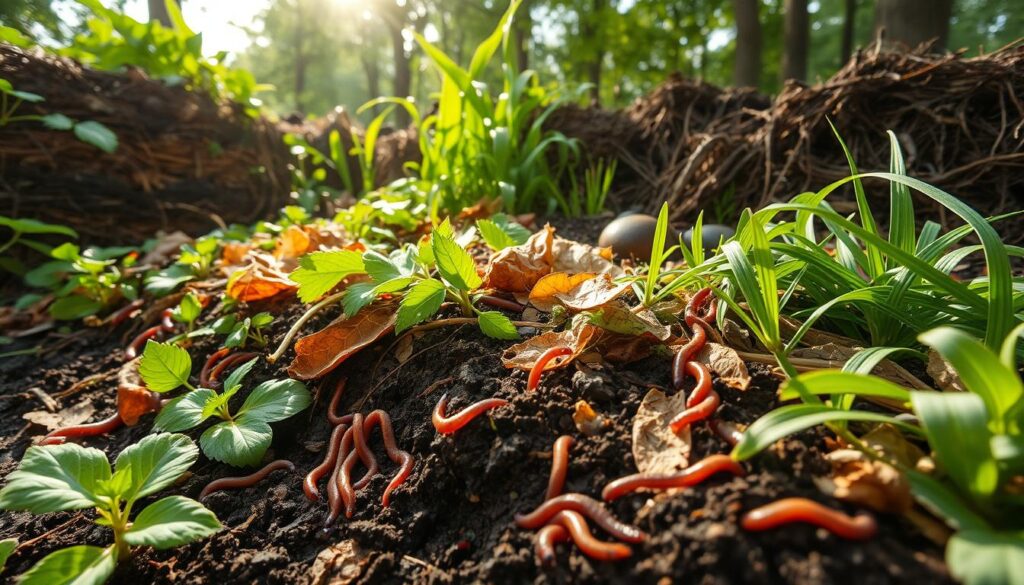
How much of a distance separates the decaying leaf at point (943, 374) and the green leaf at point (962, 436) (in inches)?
24.5

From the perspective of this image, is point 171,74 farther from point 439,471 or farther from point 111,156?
point 439,471

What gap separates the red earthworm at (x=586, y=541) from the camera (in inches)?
40.8

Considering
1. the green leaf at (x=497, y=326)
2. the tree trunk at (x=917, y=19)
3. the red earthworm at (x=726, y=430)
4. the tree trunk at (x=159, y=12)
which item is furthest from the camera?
the tree trunk at (x=159, y=12)

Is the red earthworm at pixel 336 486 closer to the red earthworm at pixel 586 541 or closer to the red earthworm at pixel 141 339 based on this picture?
the red earthworm at pixel 586 541

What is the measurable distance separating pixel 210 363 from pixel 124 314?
46.9 inches

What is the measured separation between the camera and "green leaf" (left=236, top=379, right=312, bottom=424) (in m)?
1.77

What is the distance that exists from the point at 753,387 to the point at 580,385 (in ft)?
1.58

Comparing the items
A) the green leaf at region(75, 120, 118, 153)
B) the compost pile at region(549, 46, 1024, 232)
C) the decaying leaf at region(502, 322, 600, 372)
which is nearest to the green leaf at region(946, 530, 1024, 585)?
the decaying leaf at region(502, 322, 600, 372)

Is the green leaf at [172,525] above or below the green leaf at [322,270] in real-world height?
below

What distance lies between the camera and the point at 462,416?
1452mm

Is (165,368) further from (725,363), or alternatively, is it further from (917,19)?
(917,19)

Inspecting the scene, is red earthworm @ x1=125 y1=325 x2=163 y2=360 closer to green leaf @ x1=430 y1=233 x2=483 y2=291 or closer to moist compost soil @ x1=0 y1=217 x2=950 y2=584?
moist compost soil @ x1=0 y1=217 x2=950 y2=584

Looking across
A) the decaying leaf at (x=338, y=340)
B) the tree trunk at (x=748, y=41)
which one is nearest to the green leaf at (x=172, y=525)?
the decaying leaf at (x=338, y=340)

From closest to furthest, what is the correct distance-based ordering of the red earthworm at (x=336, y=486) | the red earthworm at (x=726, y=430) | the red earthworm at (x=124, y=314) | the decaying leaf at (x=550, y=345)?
the red earthworm at (x=726, y=430) → the red earthworm at (x=336, y=486) → the decaying leaf at (x=550, y=345) → the red earthworm at (x=124, y=314)
